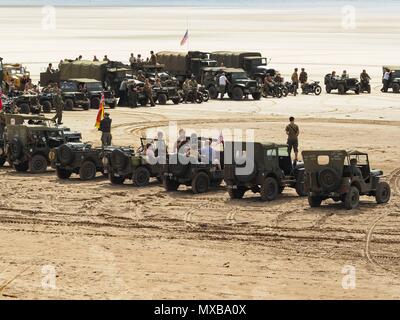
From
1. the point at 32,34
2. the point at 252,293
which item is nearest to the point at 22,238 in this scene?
the point at 252,293

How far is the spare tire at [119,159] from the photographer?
2881 cm

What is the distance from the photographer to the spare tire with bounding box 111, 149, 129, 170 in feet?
94.5

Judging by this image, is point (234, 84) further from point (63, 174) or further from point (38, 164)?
point (63, 174)

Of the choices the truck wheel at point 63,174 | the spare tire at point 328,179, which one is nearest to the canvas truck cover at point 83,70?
the truck wheel at point 63,174

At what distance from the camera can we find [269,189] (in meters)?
26.6

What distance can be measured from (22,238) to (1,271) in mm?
2945

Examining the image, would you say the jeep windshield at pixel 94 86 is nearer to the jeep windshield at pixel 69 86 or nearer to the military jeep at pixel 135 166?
the jeep windshield at pixel 69 86

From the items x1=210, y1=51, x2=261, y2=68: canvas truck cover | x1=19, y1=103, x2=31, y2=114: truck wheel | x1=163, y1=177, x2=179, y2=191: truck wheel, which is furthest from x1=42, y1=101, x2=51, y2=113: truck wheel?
x1=163, y1=177, x2=179, y2=191: truck wheel

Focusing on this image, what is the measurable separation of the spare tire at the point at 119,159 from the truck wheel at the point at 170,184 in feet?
4.22

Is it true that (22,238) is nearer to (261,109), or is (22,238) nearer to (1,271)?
(1,271)

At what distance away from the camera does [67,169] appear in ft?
99.1

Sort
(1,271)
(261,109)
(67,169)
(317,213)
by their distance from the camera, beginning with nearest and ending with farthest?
(1,271)
(317,213)
(67,169)
(261,109)

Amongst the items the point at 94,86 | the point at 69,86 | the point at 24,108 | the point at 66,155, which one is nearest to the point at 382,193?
the point at 66,155

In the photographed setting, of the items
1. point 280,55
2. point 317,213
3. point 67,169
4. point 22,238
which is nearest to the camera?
point 22,238
